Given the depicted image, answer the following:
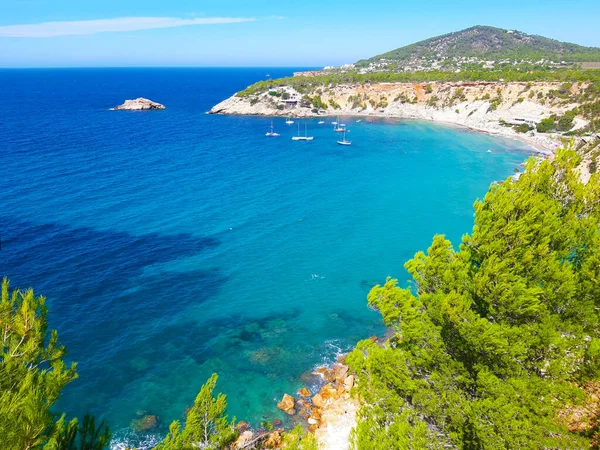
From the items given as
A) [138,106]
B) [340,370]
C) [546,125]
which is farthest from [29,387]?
[138,106]

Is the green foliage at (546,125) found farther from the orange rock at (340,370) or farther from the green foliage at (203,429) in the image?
the green foliage at (203,429)

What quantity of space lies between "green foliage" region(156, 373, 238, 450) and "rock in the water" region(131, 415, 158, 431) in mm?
10805

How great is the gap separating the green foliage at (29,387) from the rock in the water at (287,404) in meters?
16.4

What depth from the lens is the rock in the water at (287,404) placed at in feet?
90.8

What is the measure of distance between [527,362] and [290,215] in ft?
155

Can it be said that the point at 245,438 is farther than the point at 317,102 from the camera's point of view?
No

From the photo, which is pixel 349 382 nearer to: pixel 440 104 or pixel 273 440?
pixel 273 440

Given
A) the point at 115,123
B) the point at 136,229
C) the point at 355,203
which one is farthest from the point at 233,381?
the point at 115,123

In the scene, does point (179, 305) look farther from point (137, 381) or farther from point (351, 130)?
point (351, 130)

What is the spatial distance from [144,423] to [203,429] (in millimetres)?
12108

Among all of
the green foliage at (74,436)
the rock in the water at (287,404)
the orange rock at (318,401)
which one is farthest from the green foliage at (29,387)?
the orange rock at (318,401)

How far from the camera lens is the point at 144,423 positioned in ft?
85.5

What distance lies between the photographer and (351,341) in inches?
1384

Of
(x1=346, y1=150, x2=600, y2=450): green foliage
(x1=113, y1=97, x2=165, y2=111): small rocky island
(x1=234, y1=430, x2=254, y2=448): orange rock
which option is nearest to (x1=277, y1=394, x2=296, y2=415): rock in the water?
(x1=234, y1=430, x2=254, y2=448): orange rock
